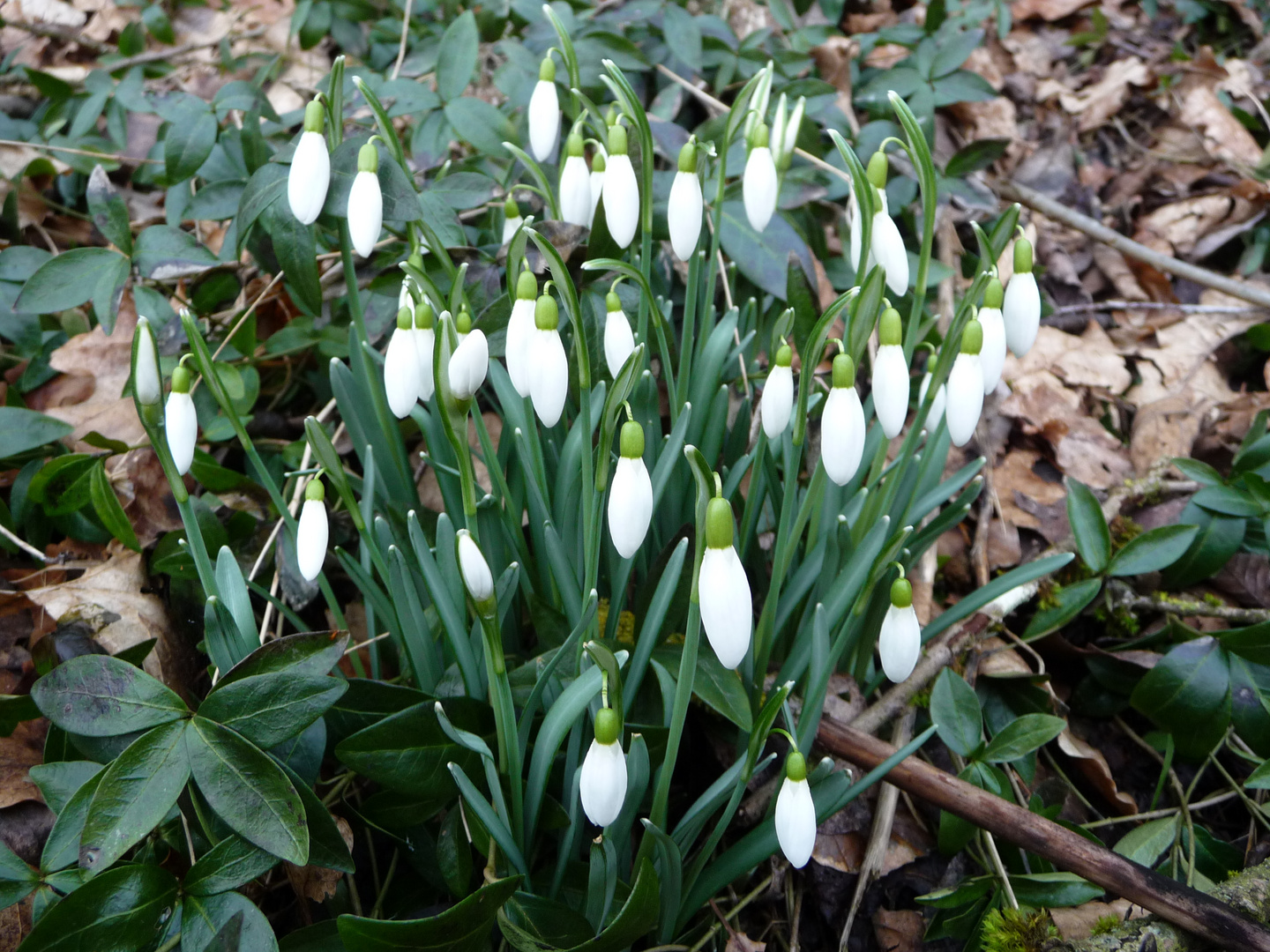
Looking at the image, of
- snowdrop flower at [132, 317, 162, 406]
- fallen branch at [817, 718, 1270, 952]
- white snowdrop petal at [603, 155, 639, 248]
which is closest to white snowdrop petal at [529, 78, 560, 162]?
white snowdrop petal at [603, 155, 639, 248]

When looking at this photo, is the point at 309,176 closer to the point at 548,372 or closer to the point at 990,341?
the point at 548,372

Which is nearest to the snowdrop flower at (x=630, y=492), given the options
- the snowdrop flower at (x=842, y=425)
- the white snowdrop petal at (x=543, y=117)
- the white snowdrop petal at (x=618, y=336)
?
the snowdrop flower at (x=842, y=425)

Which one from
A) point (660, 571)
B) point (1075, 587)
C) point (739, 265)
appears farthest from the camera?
point (739, 265)

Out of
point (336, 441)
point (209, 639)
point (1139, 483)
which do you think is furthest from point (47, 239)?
point (1139, 483)

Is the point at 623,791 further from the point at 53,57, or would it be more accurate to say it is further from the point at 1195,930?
the point at 53,57

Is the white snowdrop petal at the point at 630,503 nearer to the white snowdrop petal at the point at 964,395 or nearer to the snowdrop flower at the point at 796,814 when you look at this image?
the snowdrop flower at the point at 796,814
